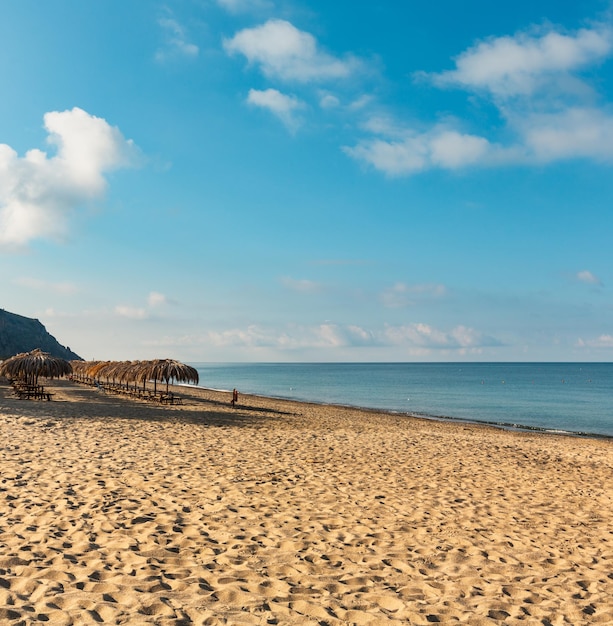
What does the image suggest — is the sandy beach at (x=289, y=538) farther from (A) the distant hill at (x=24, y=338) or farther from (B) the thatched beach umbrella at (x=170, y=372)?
(A) the distant hill at (x=24, y=338)

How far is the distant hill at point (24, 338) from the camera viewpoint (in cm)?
9719

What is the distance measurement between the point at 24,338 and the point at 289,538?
4533 inches

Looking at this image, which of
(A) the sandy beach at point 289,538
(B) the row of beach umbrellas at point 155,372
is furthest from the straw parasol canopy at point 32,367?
(A) the sandy beach at point 289,538

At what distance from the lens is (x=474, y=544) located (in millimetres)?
6289

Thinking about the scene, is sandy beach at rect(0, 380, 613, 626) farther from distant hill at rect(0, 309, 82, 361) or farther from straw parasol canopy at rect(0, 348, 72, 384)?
distant hill at rect(0, 309, 82, 361)

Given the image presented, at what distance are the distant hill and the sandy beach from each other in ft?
318

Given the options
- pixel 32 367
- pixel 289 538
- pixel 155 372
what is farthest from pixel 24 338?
pixel 289 538

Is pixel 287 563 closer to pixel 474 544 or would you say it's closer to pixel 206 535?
pixel 206 535

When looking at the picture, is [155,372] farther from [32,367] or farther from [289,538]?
[289,538]

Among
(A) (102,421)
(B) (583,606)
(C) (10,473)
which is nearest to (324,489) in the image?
(B) (583,606)

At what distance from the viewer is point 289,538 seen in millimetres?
6051

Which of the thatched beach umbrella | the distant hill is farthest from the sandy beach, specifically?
the distant hill

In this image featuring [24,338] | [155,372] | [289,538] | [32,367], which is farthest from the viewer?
[24,338]

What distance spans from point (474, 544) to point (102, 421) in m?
13.7
